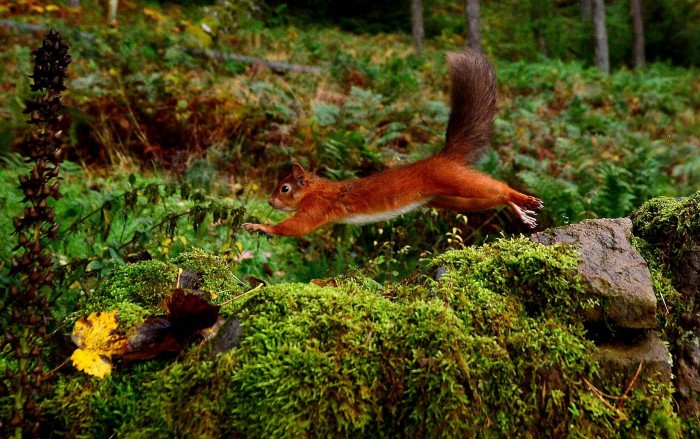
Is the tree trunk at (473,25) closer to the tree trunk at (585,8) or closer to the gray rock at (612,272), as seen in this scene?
the gray rock at (612,272)

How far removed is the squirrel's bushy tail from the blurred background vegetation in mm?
560

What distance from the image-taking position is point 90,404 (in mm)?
1839

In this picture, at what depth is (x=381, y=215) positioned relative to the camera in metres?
2.67

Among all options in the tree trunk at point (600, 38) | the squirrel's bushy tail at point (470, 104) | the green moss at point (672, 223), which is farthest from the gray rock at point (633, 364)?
the tree trunk at point (600, 38)

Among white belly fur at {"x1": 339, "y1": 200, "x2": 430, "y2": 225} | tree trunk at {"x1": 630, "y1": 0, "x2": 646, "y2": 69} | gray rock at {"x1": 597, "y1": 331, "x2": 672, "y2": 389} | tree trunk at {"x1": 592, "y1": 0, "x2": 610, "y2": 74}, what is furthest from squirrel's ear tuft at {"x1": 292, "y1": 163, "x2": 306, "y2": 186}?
tree trunk at {"x1": 630, "y1": 0, "x2": 646, "y2": 69}

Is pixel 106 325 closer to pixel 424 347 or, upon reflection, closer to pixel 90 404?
pixel 90 404

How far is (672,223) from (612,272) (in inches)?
21.8

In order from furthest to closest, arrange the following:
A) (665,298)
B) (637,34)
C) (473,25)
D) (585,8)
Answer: (585,8), (637,34), (473,25), (665,298)

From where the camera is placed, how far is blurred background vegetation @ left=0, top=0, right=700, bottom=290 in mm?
4156

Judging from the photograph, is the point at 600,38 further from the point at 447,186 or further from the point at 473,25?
the point at 447,186

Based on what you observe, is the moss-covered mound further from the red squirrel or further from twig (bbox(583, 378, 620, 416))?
the red squirrel

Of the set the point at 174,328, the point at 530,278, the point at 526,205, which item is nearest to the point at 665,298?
the point at 530,278

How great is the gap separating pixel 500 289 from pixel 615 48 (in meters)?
24.4

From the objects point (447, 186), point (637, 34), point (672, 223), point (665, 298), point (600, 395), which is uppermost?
point (637, 34)
